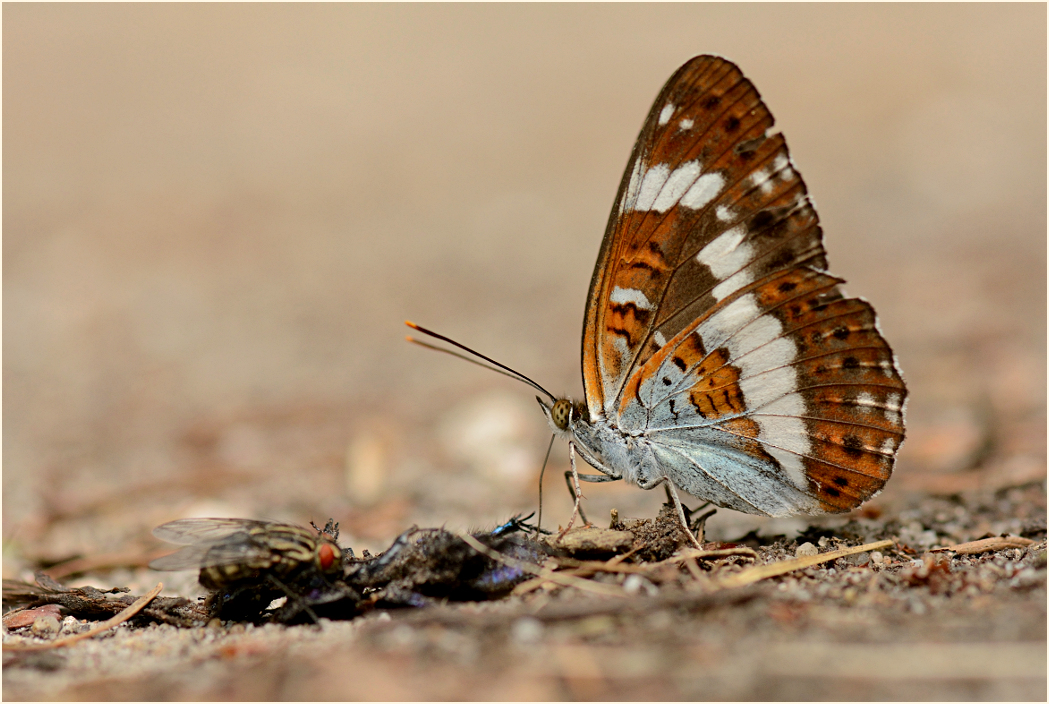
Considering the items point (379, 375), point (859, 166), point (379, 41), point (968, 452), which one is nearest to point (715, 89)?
point (968, 452)

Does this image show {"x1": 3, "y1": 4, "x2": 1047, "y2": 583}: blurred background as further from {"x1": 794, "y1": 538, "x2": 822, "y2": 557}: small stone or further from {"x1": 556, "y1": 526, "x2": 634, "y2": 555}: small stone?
{"x1": 556, "y1": 526, "x2": 634, "y2": 555}: small stone

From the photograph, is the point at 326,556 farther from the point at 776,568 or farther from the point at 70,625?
the point at 776,568

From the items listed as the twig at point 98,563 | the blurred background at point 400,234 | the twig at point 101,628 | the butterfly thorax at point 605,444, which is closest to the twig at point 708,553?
the butterfly thorax at point 605,444

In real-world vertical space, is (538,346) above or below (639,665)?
above

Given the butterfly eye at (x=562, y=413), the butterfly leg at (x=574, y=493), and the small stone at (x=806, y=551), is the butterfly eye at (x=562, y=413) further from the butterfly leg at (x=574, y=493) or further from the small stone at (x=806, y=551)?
the small stone at (x=806, y=551)

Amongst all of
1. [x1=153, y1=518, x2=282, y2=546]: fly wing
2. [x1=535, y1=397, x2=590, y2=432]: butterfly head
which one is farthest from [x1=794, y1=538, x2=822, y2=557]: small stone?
[x1=153, y1=518, x2=282, y2=546]: fly wing

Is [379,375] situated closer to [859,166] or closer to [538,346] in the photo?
[538,346]
